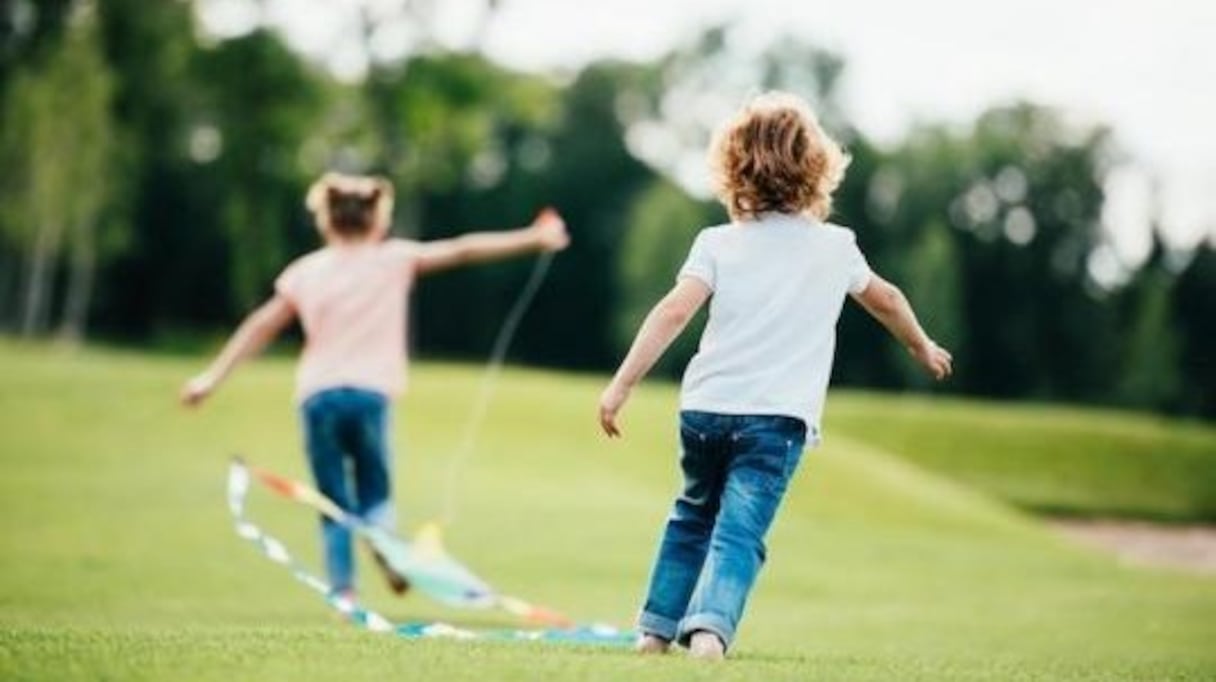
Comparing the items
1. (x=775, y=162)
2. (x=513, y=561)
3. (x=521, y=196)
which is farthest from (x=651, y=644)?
(x=521, y=196)

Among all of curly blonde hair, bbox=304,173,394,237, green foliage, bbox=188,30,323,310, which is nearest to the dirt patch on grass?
curly blonde hair, bbox=304,173,394,237

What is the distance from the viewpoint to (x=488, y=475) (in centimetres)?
2161

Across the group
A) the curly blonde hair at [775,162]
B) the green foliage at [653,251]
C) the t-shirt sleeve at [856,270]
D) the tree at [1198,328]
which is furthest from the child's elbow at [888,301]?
the tree at [1198,328]

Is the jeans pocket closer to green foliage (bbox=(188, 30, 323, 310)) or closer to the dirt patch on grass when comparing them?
the dirt patch on grass

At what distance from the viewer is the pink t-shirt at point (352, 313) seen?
8.48 meters

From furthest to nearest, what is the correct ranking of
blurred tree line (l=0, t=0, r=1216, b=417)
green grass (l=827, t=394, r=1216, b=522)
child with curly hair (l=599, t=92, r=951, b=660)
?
Result: blurred tree line (l=0, t=0, r=1216, b=417), green grass (l=827, t=394, r=1216, b=522), child with curly hair (l=599, t=92, r=951, b=660)

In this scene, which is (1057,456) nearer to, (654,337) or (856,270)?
(856,270)

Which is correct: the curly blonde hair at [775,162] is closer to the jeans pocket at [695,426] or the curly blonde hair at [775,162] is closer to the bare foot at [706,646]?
the jeans pocket at [695,426]

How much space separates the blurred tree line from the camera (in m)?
45.8

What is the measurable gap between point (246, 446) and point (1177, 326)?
4931 centimetres

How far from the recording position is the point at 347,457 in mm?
8836

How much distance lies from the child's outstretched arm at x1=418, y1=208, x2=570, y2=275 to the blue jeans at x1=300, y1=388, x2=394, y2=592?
905mm

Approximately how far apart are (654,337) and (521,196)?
6837 centimetres

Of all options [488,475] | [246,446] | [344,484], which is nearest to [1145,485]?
[488,475]
